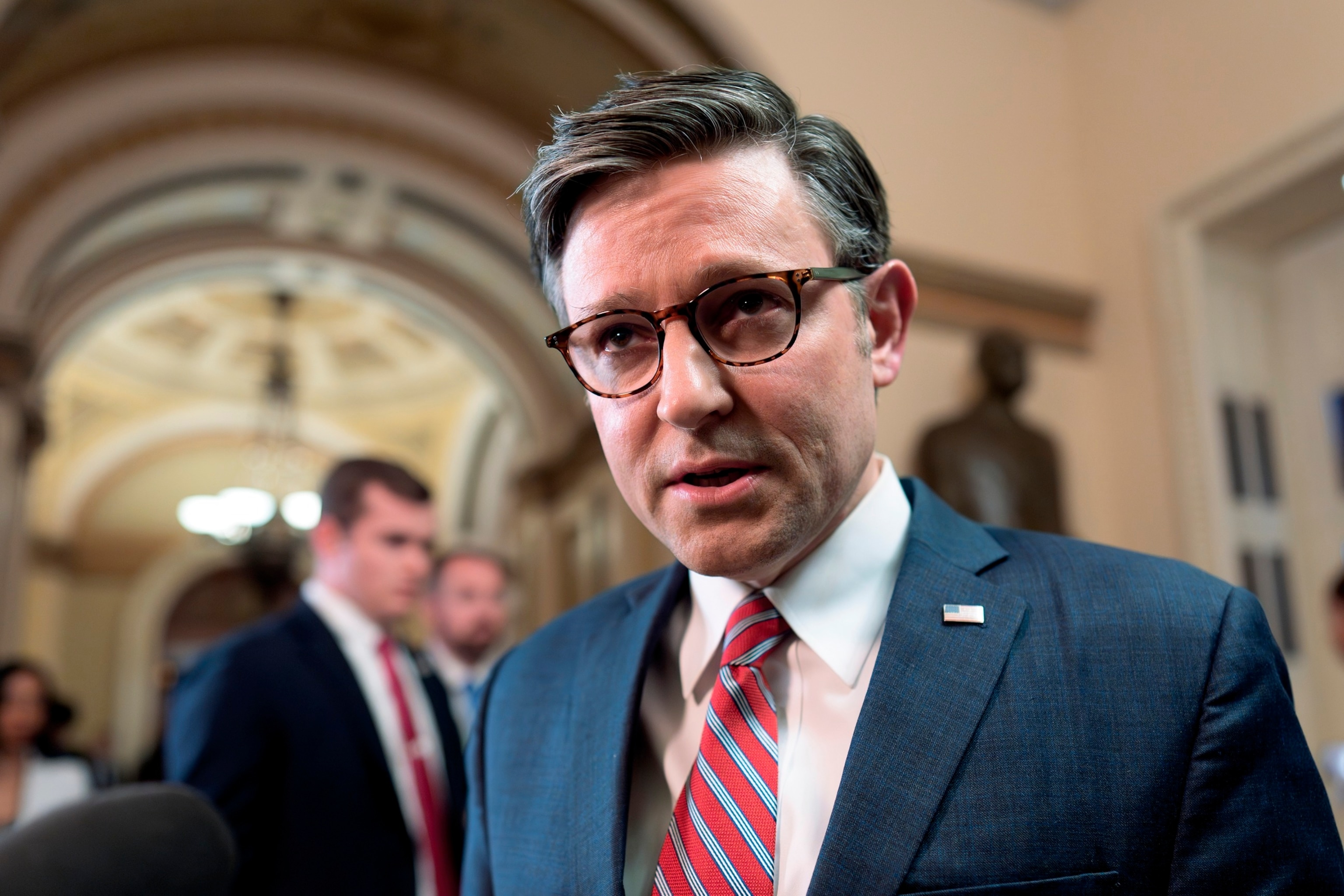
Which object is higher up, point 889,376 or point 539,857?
point 889,376

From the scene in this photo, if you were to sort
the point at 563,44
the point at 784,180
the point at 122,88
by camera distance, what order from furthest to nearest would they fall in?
the point at 122,88 → the point at 563,44 → the point at 784,180

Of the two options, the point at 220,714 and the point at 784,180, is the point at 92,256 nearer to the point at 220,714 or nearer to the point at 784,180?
the point at 220,714

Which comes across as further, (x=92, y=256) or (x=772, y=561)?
(x=92, y=256)

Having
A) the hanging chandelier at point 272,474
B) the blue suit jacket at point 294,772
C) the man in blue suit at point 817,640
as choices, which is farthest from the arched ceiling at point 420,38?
the hanging chandelier at point 272,474

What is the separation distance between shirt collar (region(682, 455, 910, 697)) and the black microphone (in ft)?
1.85

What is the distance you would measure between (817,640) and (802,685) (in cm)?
5

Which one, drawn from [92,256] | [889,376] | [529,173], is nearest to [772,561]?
[889,376]

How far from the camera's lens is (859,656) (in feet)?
4.16

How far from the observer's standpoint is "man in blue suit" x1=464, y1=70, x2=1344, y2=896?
1085 mm

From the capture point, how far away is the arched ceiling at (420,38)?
14.9ft

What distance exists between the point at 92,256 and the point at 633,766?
740 cm

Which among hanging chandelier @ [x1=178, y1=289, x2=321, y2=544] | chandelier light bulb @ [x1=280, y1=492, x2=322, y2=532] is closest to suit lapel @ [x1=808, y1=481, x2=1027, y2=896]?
hanging chandelier @ [x1=178, y1=289, x2=321, y2=544]

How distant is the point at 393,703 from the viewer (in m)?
3.07

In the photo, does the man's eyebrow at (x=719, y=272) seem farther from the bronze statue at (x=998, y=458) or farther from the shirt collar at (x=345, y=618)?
the bronze statue at (x=998, y=458)
